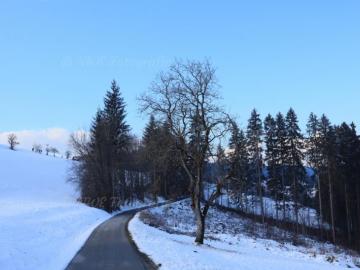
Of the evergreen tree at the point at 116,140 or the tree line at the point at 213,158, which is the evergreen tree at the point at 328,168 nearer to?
the tree line at the point at 213,158

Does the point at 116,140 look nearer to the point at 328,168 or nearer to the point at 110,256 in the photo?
the point at 328,168

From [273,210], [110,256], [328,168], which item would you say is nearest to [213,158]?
[110,256]

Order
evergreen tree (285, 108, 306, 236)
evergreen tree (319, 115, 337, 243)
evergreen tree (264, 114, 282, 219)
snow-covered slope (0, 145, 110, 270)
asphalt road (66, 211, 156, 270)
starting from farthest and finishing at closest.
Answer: evergreen tree (264, 114, 282, 219) → evergreen tree (285, 108, 306, 236) → evergreen tree (319, 115, 337, 243) → snow-covered slope (0, 145, 110, 270) → asphalt road (66, 211, 156, 270)

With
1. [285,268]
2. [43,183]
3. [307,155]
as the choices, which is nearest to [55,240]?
[285,268]

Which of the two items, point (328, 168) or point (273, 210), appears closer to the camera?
point (328, 168)

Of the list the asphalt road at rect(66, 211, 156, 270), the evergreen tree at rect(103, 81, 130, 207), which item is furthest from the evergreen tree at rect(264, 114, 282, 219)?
the asphalt road at rect(66, 211, 156, 270)

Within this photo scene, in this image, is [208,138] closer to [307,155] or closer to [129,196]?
[307,155]

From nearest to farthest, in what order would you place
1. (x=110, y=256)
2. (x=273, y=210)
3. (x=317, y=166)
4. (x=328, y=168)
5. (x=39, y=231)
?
(x=110, y=256)
(x=39, y=231)
(x=328, y=168)
(x=317, y=166)
(x=273, y=210)

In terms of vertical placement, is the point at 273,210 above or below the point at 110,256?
above

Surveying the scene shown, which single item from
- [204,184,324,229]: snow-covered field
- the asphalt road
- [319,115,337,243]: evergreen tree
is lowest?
the asphalt road

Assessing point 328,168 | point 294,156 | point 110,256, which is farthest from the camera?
point 294,156

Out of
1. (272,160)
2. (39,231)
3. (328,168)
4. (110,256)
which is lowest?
(110,256)

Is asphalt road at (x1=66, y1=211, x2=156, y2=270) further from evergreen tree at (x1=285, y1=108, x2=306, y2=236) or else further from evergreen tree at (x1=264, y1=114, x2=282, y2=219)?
evergreen tree at (x1=264, y1=114, x2=282, y2=219)


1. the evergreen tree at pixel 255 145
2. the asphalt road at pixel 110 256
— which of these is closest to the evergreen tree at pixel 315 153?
the evergreen tree at pixel 255 145
